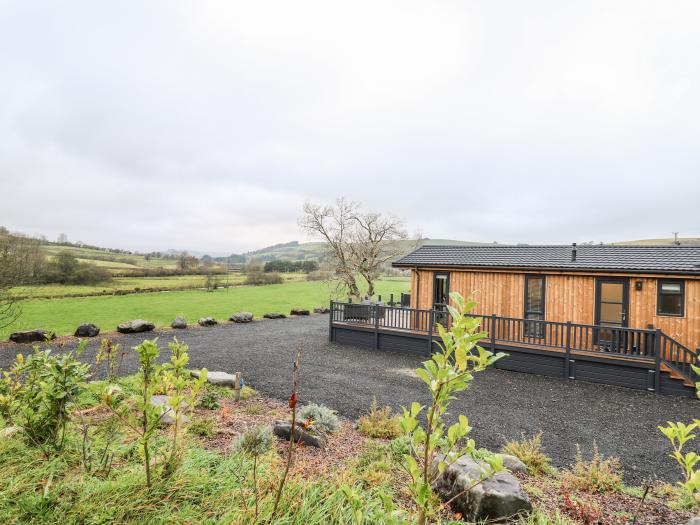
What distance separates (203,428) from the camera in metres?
5.12

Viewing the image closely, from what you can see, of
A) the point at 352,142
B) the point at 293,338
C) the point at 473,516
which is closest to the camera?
the point at 473,516

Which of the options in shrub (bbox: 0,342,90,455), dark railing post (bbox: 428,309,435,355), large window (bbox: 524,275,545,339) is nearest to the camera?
shrub (bbox: 0,342,90,455)

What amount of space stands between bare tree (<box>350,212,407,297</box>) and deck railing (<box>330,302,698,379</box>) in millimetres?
7793

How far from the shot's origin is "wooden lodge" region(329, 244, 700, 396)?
9.45 m

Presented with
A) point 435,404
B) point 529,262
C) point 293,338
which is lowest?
point 293,338

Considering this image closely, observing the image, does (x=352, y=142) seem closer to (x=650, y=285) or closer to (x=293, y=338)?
(x=293, y=338)

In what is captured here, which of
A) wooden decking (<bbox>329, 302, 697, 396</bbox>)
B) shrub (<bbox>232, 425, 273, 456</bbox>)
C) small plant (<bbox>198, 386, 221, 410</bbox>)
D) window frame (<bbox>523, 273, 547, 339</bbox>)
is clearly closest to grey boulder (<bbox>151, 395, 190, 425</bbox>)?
small plant (<bbox>198, 386, 221, 410</bbox>)

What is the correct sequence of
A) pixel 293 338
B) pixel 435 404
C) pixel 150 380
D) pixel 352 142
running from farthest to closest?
1. pixel 352 142
2. pixel 293 338
3. pixel 150 380
4. pixel 435 404

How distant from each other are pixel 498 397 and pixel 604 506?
4.58 meters


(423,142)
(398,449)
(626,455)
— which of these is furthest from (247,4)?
(423,142)

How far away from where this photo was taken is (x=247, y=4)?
12156 mm

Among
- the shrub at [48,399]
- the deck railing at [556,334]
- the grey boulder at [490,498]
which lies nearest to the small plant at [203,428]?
the shrub at [48,399]

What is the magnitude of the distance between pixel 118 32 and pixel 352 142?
1048 inches

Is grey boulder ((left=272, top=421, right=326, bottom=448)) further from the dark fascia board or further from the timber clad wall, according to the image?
the dark fascia board
